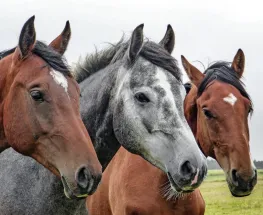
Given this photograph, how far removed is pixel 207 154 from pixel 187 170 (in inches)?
95.5

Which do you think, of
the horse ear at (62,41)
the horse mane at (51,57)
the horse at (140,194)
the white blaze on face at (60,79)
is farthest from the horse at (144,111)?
the white blaze on face at (60,79)

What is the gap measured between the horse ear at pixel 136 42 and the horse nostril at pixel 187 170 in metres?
1.71

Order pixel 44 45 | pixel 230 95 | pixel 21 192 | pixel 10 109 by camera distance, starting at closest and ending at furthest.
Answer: pixel 10 109, pixel 44 45, pixel 21 192, pixel 230 95

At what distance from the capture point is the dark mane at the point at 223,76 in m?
8.10

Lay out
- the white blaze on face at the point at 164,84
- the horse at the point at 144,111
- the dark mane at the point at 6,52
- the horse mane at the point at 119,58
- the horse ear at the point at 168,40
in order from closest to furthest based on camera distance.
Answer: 1. the horse at the point at 144,111
2. the white blaze on face at the point at 164,84
3. the dark mane at the point at 6,52
4. the horse mane at the point at 119,58
5. the horse ear at the point at 168,40

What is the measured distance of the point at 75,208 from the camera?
637 cm

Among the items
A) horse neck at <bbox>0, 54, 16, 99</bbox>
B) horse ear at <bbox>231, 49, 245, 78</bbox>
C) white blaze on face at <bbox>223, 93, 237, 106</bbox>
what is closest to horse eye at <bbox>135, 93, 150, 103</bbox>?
horse neck at <bbox>0, 54, 16, 99</bbox>

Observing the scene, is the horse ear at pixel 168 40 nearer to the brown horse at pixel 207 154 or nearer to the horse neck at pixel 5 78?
the brown horse at pixel 207 154

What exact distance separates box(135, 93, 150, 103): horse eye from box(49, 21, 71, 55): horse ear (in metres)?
1.06

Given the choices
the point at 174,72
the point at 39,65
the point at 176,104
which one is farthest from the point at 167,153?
the point at 39,65

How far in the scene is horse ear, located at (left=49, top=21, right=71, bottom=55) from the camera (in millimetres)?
6438

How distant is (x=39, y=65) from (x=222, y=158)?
10.7ft

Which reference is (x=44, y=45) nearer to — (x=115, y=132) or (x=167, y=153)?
(x=115, y=132)

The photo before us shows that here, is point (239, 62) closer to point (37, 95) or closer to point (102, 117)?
point (102, 117)
